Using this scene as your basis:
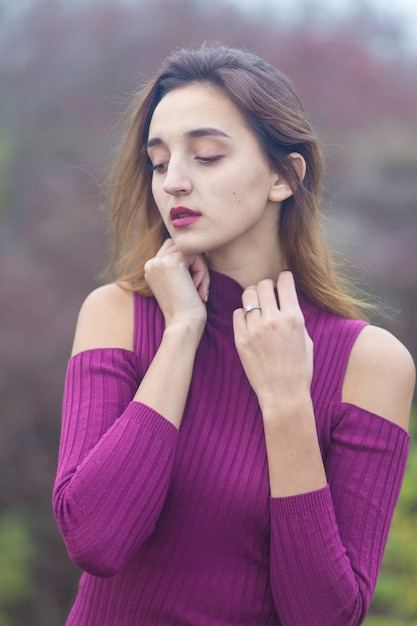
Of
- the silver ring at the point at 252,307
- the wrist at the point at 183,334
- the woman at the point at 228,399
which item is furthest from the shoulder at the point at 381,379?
the wrist at the point at 183,334

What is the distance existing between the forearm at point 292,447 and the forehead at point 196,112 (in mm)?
620

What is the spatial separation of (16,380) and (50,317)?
408 mm

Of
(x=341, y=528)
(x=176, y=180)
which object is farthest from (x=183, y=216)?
(x=341, y=528)

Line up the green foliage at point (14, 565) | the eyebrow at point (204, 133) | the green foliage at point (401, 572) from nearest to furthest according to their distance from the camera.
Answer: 1. the eyebrow at point (204, 133)
2. the green foliage at point (401, 572)
3. the green foliage at point (14, 565)

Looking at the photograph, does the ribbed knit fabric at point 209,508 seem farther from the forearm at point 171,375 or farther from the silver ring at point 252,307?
the silver ring at point 252,307

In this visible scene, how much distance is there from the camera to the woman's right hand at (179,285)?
76.4 inches

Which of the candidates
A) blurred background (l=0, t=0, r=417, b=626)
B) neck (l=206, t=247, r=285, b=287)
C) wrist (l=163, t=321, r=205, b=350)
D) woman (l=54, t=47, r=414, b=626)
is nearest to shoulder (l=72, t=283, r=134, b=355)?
woman (l=54, t=47, r=414, b=626)

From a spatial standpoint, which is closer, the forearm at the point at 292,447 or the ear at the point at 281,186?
the forearm at the point at 292,447

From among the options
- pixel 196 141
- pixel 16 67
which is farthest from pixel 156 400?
pixel 16 67

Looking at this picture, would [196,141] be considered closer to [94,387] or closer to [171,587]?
[94,387]

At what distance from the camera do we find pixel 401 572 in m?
3.92

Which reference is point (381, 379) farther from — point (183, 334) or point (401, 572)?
point (401, 572)

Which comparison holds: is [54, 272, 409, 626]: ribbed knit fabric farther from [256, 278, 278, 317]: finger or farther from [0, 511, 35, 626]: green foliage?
[0, 511, 35, 626]: green foliage

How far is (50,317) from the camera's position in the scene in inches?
196
